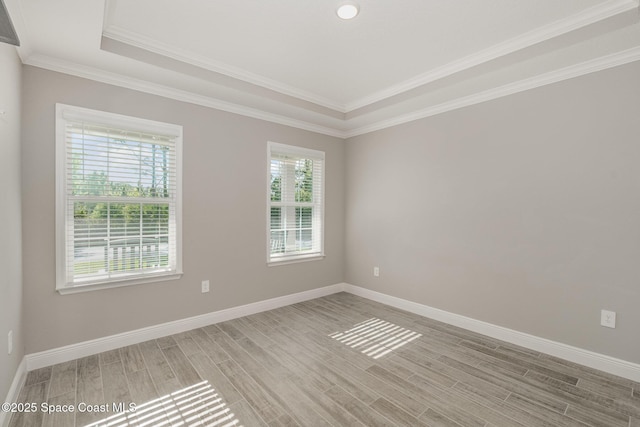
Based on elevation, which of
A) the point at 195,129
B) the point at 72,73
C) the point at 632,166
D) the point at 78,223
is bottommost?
the point at 78,223

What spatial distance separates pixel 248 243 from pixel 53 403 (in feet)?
6.79

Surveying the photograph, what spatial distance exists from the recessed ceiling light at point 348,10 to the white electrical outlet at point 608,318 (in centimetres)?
302

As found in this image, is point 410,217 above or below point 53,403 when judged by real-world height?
above

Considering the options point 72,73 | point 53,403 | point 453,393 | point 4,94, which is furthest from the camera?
point 72,73

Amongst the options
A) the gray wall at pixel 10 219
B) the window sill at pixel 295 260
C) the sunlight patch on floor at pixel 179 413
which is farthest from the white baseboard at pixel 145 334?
the sunlight patch on floor at pixel 179 413

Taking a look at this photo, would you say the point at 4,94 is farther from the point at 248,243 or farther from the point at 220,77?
the point at 248,243

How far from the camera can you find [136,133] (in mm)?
2855

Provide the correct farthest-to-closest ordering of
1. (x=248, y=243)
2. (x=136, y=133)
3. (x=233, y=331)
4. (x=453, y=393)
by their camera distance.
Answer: (x=248, y=243), (x=233, y=331), (x=136, y=133), (x=453, y=393)

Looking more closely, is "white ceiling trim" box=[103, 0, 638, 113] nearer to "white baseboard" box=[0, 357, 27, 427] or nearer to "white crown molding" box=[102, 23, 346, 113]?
"white crown molding" box=[102, 23, 346, 113]

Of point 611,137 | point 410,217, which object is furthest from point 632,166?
point 410,217

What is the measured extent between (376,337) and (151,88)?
331cm

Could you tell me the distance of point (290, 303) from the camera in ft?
13.1

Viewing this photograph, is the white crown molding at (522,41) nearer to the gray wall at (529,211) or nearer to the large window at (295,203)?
the gray wall at (529,211)

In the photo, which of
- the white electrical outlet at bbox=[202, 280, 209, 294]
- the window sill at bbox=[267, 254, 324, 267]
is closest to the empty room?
the white electrical outlet at bbox=[202, 280, 209, 294]
